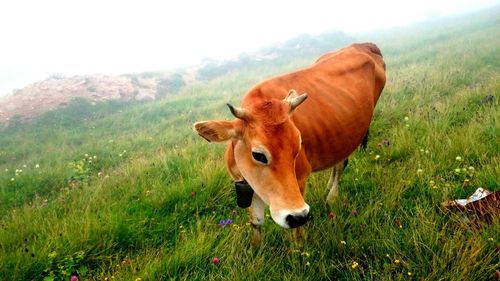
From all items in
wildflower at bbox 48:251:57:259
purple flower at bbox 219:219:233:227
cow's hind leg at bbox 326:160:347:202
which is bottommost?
cow's hind leg at bbox 326:160:347:202

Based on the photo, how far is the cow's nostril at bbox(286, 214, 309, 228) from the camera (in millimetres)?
2975

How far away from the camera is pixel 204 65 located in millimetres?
36812

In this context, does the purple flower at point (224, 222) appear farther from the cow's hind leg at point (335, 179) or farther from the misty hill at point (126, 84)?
the misty hill at point (126, 84)

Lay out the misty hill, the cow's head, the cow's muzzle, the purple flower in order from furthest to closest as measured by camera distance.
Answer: the misty hill < the purple flower < the cow's muzzle < the cow's head

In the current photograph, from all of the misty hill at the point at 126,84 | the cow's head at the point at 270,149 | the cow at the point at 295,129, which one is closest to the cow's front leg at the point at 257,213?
the cow at the point at 295,129

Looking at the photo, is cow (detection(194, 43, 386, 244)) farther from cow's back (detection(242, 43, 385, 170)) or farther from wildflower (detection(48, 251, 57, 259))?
wildflower (detection(48, 251, 57, 259))

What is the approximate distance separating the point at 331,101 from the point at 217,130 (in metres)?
1.94

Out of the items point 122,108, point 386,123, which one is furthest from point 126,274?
point 122,108

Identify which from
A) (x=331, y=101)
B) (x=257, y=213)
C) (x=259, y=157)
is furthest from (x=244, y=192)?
(x=331, y=101)

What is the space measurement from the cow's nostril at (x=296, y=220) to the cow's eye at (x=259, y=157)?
53cm

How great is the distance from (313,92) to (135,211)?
103 inches

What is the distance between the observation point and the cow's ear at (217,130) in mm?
3363

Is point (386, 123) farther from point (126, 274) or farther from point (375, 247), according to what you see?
point (126, 274)

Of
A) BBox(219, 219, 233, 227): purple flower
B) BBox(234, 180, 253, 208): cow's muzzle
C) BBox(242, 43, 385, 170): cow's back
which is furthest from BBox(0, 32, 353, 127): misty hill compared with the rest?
BBox(234, 180, 253, 208): cow's muzzle
